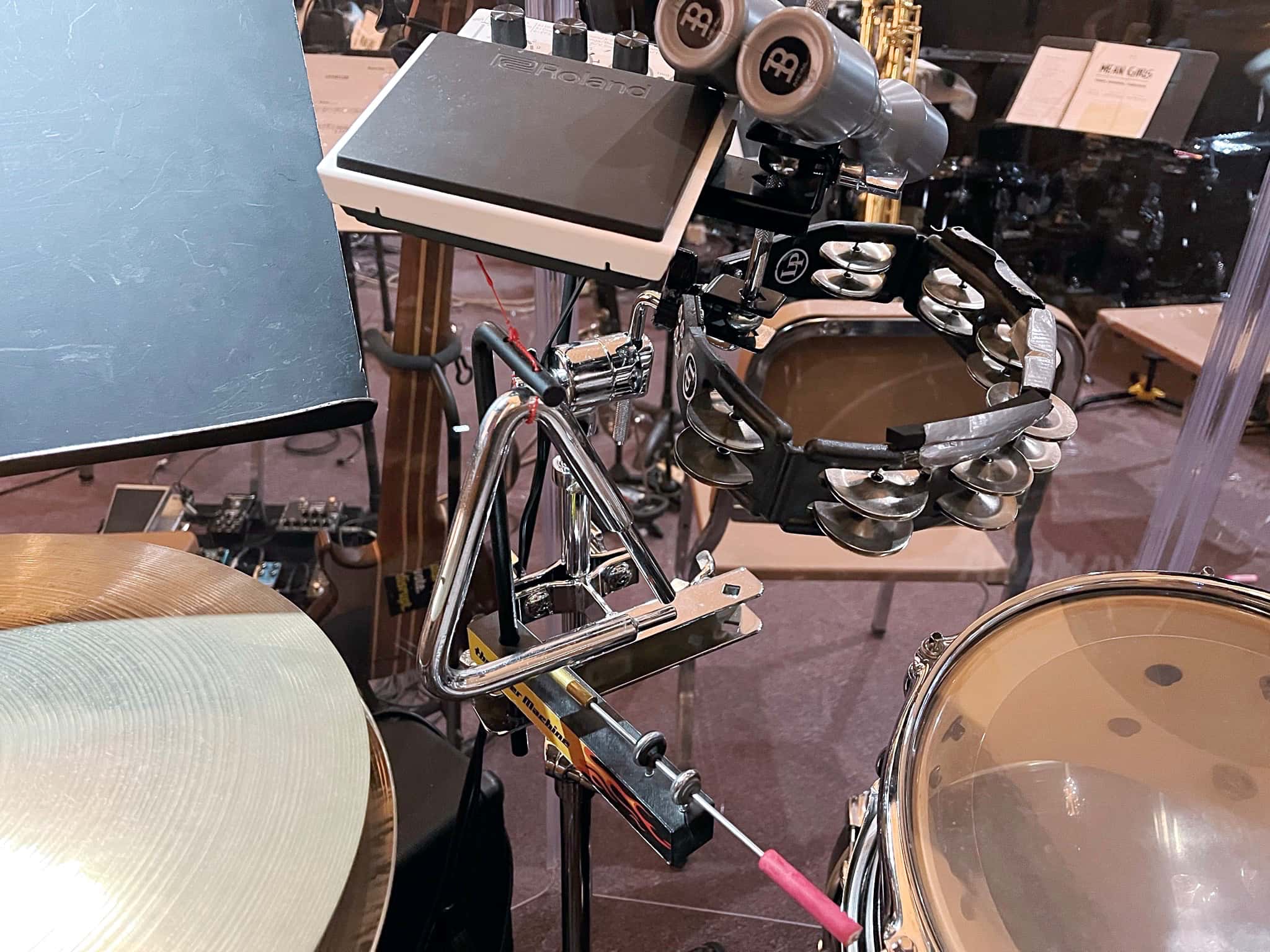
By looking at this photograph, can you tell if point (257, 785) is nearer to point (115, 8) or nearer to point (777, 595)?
point (115, 8)

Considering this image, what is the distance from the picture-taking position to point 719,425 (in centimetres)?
62

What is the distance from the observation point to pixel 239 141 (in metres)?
0.83

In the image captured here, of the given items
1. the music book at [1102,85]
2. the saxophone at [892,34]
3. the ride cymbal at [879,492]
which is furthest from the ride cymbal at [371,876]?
the music book at [1102,85]

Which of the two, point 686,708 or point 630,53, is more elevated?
point 630,53

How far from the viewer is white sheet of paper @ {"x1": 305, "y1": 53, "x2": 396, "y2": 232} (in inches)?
38.3

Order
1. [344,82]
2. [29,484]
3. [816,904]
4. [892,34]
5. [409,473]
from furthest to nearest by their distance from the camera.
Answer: [29,484] < [892,34] < [409,473] < [344,82] < [816,904]

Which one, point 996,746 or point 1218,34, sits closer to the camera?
point 996,746

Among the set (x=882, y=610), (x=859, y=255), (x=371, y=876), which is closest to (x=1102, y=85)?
(x=882, y=610)

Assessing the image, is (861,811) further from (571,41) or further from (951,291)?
(571,41)

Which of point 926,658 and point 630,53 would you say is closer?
point 630,53

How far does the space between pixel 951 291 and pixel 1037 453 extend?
185 mm

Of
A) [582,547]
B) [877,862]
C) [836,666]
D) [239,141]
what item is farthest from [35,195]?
[836,666]

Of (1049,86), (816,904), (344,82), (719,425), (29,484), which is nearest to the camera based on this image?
(816,904)

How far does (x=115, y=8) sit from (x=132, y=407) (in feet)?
1.61
